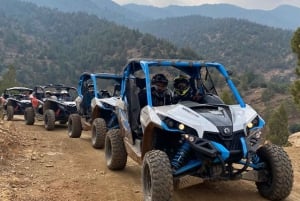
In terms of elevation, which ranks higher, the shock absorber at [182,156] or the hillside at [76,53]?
the shock absorber at [182,156]

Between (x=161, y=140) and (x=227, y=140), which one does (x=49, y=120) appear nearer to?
(x=161, y=140)

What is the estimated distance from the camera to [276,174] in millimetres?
5828

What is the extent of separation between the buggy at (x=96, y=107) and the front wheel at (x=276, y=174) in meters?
4.98

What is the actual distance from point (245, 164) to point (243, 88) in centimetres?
7482

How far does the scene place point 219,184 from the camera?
6961 millimetres

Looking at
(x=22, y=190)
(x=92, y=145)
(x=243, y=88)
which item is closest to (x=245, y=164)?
(x=22, y=190)

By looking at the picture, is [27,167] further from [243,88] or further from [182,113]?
[243,88]

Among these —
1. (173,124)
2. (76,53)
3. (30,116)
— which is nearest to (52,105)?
(30,116)

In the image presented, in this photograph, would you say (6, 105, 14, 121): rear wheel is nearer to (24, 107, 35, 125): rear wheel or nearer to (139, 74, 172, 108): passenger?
(24, 107, 35, 125): rear wheel

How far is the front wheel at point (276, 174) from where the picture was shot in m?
5.82

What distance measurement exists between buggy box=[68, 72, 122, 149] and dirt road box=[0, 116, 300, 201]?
1.87 ft

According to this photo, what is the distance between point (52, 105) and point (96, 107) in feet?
17.3

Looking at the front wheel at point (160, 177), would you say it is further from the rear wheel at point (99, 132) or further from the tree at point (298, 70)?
the tree at point (298, 70)

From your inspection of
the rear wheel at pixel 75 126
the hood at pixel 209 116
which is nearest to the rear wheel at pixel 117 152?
the hood at pixel 209 116
